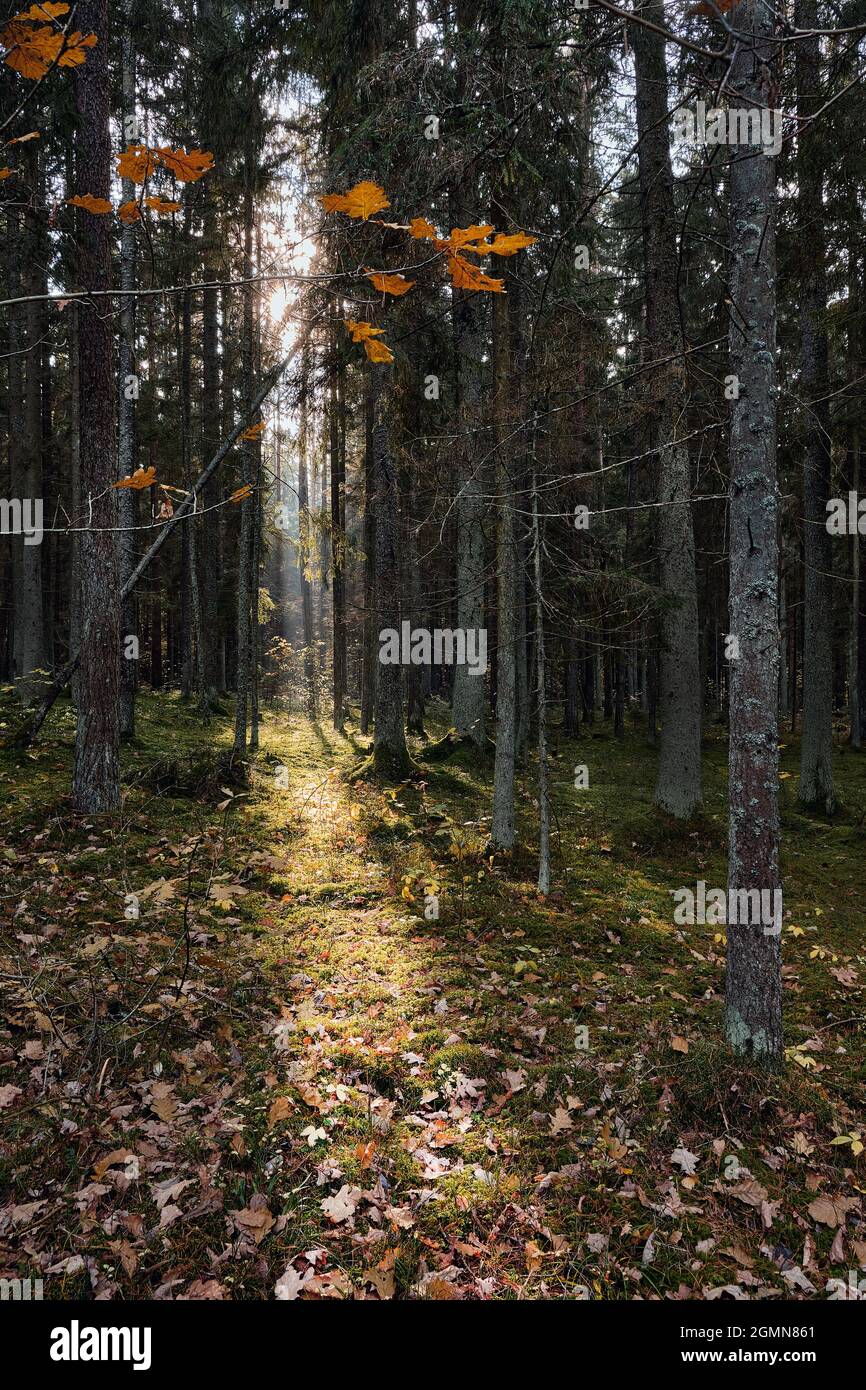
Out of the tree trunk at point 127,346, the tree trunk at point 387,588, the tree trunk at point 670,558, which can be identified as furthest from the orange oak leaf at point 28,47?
the tree trunk at point 387,588

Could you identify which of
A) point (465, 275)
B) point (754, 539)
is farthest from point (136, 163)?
point (754, 539)

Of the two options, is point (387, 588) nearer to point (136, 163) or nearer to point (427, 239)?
point (136, 163)

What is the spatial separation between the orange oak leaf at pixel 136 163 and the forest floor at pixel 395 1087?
3900 mm

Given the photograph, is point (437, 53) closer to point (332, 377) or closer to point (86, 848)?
point (332, 377)

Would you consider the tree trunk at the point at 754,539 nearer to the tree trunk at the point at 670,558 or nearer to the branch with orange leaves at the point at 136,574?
the branch with orange leaves at the point at 136,574

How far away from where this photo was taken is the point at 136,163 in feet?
6.80

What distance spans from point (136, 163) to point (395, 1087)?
4.79 m

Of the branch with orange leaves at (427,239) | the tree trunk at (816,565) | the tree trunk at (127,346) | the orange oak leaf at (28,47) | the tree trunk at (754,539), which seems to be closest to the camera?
the branch with orange leaves at (427,239)

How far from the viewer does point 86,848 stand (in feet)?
21.8

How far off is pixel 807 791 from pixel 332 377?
10.9 m

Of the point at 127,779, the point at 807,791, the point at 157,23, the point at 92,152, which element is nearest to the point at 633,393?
the point at 92,152

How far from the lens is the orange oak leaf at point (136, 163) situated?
6.73 feet

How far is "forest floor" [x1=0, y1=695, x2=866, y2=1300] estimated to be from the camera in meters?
2.96

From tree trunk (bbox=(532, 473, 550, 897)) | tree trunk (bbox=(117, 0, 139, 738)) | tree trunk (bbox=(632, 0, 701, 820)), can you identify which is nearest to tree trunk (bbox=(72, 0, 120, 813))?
tree trunk (bbox=(117, 0, 139, 738))
